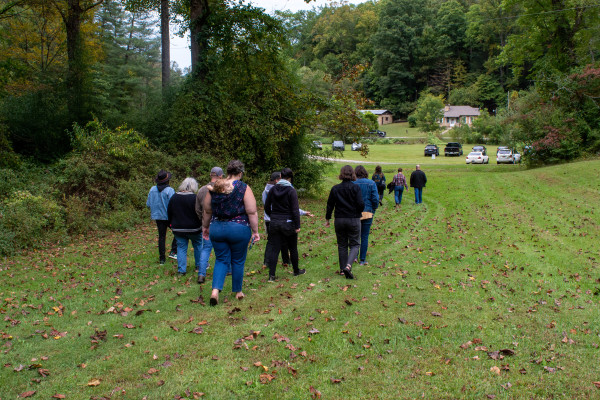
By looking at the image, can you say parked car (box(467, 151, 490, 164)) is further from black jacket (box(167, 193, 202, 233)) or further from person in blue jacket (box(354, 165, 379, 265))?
black jacket (box(167, 193, 202, 233))

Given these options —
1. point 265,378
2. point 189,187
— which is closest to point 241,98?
point 189,187

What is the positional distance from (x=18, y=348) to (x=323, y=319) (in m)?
3.49

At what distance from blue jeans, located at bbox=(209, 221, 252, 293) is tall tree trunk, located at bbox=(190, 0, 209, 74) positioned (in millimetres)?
14713

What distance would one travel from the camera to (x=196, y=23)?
62.3 ft

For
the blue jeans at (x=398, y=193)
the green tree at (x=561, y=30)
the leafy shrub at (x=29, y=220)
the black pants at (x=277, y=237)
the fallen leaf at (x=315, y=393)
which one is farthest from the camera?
the green tree at (x=561, y=30)

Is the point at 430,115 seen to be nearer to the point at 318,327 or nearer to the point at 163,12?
the point at 163,12

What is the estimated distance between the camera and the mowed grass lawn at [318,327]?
411cm

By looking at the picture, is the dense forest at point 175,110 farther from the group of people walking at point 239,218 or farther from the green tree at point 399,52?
the green tree at point 399,52

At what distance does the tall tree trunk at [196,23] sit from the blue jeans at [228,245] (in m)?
14.7

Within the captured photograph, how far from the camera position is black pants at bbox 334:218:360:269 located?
293 inches

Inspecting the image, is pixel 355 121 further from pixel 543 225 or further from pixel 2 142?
pixel 2 142

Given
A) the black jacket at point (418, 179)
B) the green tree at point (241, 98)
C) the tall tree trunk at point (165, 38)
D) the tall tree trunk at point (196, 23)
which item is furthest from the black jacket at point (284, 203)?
the tall tree trunk at point (165, 38)

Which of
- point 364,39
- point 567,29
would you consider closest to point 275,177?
point 567,29

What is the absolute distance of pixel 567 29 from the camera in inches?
1384
